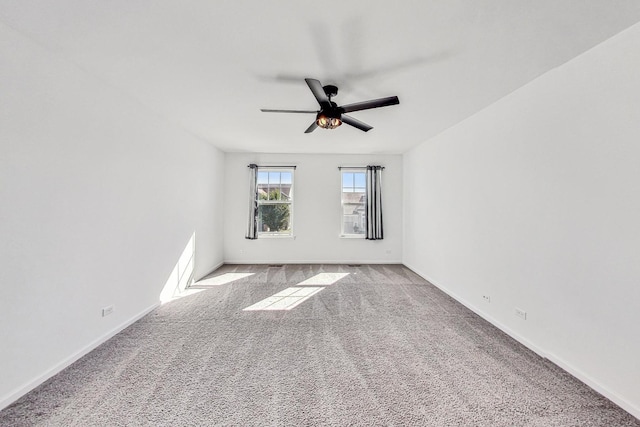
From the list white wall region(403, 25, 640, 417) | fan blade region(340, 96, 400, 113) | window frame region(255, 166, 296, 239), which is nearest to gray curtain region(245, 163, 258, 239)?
window frame region(255, 166, 296, 239)

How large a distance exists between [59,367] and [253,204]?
3881mm

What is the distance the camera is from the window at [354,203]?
589 centimetres

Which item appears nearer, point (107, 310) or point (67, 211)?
point (67, 211)

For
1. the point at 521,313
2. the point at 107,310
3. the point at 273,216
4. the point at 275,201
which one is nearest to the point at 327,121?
the point at 521,313

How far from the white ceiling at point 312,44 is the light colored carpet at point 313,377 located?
2.53 meters

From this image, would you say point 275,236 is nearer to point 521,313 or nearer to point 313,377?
point 313,377

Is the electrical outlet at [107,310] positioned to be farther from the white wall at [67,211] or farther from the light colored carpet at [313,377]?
the light colored carpet at [313,377]

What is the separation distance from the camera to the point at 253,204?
557cm

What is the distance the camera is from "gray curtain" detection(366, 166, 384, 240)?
5.70 metres

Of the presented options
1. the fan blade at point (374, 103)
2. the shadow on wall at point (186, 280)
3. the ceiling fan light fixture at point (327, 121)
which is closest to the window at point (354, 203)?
the shadow on wall at point (186, 280)

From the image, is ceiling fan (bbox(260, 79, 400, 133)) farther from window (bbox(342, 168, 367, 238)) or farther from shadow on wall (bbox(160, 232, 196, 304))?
window (bbox(342, 168, 367, 238))

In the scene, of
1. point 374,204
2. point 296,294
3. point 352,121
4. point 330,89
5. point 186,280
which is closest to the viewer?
point 330,89

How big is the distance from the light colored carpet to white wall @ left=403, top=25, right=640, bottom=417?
0.30 m

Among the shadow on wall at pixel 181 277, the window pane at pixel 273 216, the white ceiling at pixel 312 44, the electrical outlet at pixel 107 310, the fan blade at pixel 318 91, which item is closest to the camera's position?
the white ceiling at pixel 312 44
